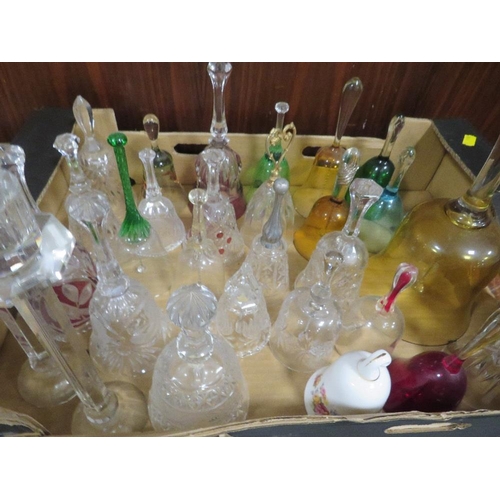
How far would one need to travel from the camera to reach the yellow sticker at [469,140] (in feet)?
2.02

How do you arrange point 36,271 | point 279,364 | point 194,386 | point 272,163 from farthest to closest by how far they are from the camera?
point 272,163
point 279,364
point 194,386
point 36,271

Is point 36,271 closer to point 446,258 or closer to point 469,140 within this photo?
point 446,258

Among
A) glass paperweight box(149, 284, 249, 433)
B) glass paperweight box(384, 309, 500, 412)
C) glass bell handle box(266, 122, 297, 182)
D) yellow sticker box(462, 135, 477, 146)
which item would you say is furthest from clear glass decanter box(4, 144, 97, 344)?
yellow sticker box(462, 135, 477, 146)

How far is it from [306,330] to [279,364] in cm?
6

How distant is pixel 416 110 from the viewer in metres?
0.68

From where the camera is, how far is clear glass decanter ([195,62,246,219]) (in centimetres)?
51

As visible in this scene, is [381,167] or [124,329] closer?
[124,329]

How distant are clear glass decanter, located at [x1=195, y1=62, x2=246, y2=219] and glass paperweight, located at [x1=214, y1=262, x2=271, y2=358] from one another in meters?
0.16

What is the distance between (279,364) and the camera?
508mm

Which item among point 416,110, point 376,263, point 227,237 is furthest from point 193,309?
point 416,110

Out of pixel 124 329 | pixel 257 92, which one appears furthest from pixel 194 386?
pixel 257 92

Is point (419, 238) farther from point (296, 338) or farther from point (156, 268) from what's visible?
point (156, 268)

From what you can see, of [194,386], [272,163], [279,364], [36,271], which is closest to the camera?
[36,271]

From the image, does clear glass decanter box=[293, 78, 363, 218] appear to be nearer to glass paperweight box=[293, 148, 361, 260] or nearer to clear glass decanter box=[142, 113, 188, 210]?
glass paperweight box=[293, 148, 361, 260]
